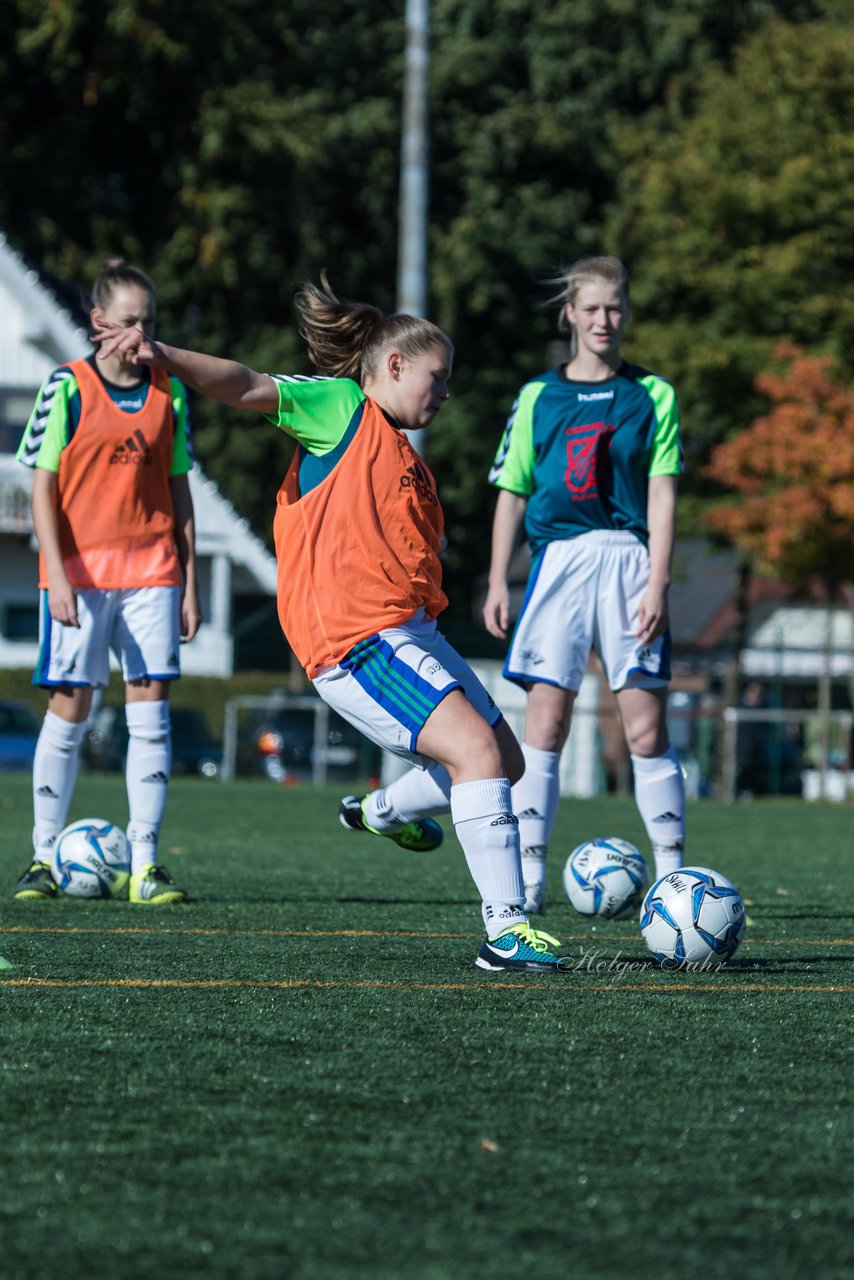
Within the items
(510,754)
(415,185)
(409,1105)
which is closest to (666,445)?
(510,754)

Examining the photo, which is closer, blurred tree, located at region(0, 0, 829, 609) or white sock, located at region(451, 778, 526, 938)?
white sock, located at region(451, 778, 526, 938)

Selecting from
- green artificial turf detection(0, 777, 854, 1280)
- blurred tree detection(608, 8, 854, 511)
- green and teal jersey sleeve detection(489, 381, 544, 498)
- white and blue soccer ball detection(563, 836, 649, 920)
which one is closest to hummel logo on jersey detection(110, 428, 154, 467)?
green and teal jersey sleeve detection(489, 381, 544, 498)

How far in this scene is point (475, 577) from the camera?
4134 centimetres

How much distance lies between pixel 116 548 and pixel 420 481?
6.95 ft

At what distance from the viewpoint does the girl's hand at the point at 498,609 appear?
6.81 metres

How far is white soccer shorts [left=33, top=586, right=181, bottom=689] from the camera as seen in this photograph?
22.9 ft

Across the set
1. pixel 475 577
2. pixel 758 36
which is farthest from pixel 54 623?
pixel 475 577

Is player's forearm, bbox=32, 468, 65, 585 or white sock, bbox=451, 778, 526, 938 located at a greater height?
player's forearm, bbox=32, 468, 65, 585

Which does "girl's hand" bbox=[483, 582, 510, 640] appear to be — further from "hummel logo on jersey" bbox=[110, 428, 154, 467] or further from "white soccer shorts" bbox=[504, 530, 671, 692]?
"hummel logo on jersey" bbox=[110, 428, 154, 467]

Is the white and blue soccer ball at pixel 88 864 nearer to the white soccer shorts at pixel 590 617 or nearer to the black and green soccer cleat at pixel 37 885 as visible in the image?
the black and green soccer cleat at pixel 37 885

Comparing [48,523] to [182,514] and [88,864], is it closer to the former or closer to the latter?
[182,514]

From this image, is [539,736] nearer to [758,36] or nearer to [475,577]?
[758,36]

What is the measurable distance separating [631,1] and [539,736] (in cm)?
3078

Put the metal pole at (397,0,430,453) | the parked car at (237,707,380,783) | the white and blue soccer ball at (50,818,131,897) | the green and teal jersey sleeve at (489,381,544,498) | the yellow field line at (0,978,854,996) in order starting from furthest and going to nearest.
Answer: the parked car at (237,707,380,783)
the metal pole at (397,0,430,453)
the white and blue soccer ball at (50,818,131,897)
the green and teal jersey sleeve at (489,381,544,498)
the yellow field line at (0,978,854,996)
